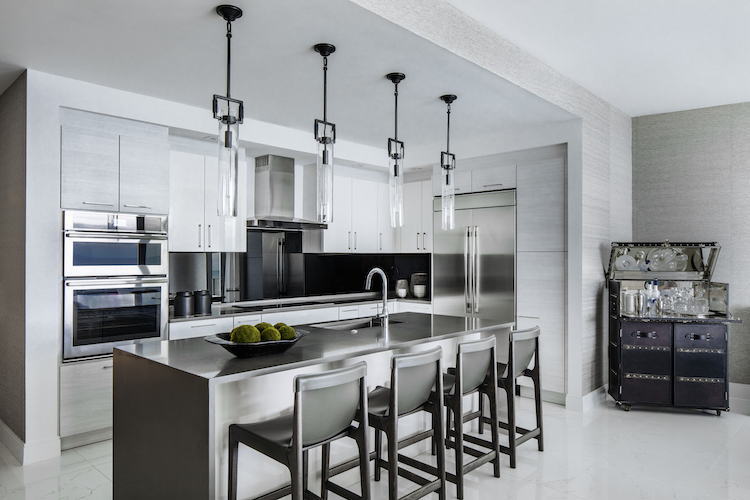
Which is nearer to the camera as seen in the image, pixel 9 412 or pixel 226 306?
pixel 9 412

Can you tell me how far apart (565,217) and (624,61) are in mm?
1425

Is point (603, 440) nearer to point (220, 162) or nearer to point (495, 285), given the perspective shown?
point (495, 285)

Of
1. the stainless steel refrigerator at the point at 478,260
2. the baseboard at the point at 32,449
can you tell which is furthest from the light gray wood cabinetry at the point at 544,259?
the baseboard at the point at 32,449

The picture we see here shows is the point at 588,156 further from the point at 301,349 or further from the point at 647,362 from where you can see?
the point at 301,349

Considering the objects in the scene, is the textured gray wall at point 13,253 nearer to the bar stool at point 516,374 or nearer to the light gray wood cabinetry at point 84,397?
the light gray wood cabinetry at point 84,397

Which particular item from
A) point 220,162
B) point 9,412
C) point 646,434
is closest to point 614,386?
point 646,434

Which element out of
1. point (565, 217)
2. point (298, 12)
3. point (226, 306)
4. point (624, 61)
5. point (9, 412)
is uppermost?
point (624, 61)

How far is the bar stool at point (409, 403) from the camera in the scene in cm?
248

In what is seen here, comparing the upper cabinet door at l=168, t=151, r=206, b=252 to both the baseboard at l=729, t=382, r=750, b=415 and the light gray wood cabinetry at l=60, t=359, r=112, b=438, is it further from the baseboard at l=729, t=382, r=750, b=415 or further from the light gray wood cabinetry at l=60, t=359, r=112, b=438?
the baseboard at l=729, t=382, r=750, b=415

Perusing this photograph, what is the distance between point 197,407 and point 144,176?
2404 mm

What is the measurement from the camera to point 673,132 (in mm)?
5129

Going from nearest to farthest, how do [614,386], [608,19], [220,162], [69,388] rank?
[220,162] < [608,19] < [69,388] < [614,386]

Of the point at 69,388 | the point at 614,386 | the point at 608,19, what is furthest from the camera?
the point at 614,386

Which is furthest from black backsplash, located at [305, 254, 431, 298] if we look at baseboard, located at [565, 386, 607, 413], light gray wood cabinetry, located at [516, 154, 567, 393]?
baseboard, located at [565, 386, 607, 413]
